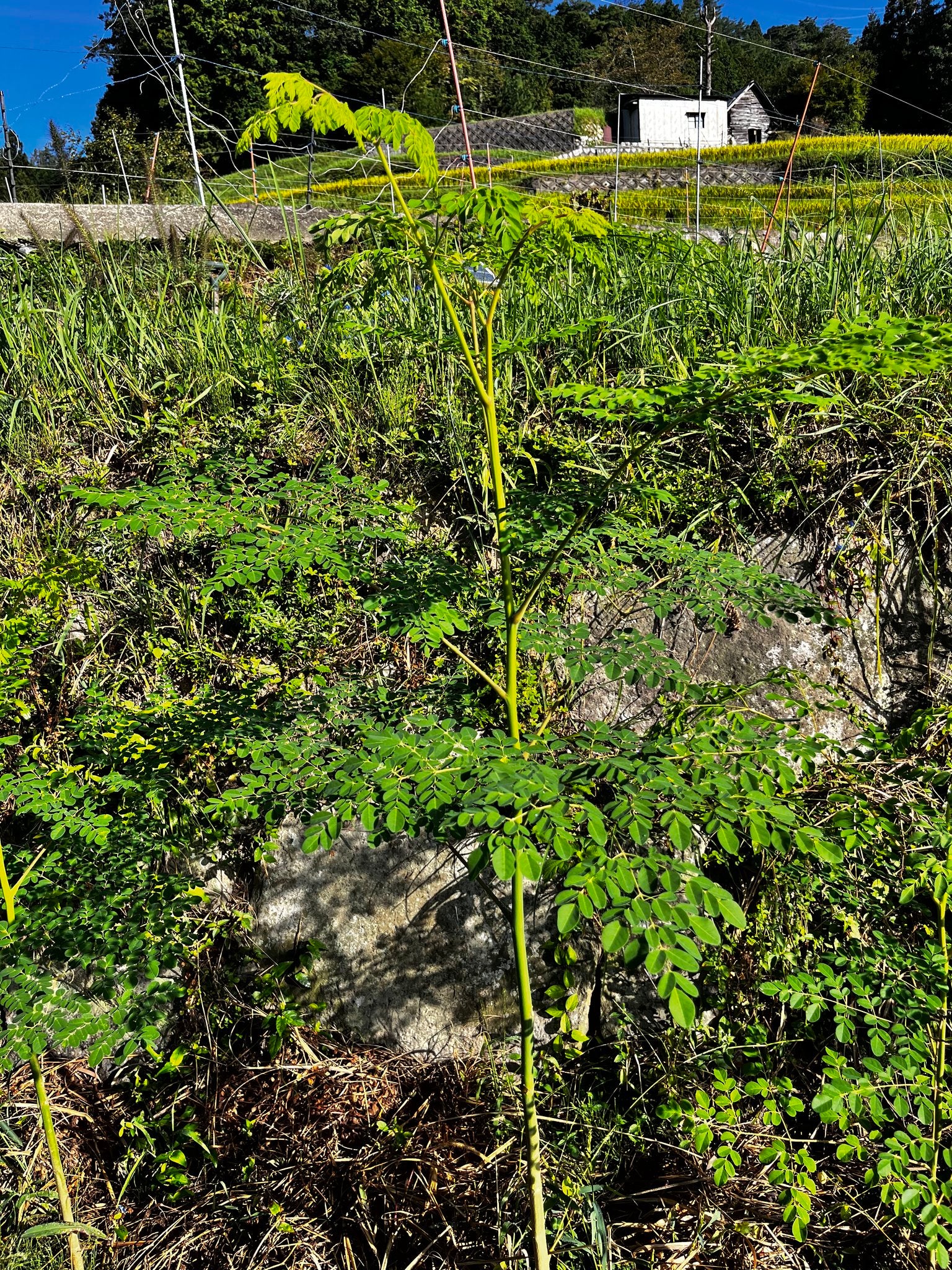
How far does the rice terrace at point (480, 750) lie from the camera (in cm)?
140

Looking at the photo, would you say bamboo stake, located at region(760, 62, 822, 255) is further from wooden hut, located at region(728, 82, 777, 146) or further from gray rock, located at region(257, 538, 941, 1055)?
wooden hut, located at region(728, 82, 777, 146)

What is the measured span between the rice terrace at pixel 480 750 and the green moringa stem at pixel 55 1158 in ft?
0.08

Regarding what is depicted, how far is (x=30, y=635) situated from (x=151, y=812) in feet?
1.87

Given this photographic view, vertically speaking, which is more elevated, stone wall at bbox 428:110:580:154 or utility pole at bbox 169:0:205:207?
stone wall at bbox 428:110:580:154

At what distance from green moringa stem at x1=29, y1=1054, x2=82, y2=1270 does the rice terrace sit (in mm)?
24

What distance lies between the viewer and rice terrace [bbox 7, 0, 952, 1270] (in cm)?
140

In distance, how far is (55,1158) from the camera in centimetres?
163

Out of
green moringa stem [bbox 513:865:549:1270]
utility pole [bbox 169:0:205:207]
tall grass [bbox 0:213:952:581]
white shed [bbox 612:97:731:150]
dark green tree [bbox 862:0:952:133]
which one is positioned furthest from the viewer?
dark green tree [bbox 862:0:952:133]

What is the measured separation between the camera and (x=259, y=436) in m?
3.24

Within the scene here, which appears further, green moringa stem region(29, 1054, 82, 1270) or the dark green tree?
the dark green tree

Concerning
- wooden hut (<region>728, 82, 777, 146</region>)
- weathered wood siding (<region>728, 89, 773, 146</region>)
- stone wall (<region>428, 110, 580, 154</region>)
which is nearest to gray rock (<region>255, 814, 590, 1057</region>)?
stone wall (<region>428, 110, 580, 154</region>)

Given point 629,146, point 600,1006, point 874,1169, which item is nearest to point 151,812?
point 600,1006

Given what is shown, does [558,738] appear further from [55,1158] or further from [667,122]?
[667,122]

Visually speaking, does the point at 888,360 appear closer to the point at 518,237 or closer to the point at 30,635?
the point at 518,237
